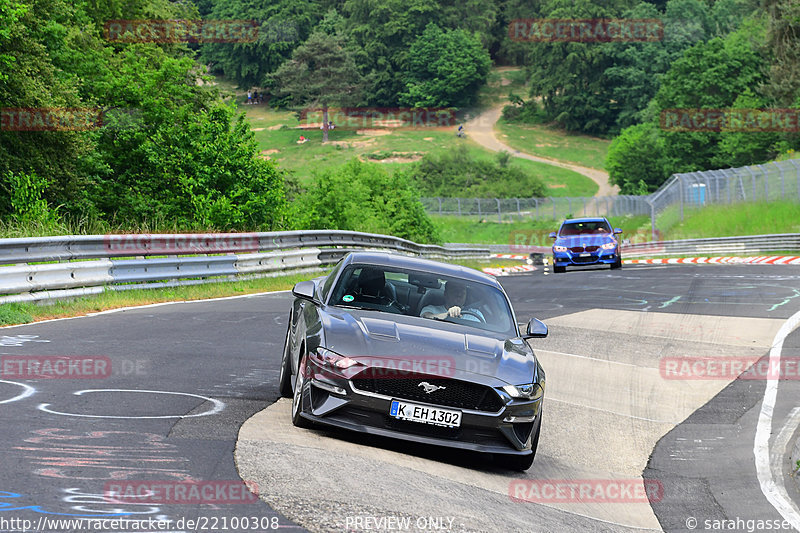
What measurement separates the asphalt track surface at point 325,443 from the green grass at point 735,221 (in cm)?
3599

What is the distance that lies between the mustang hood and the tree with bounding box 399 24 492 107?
6180 inches

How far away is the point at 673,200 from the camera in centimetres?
6009

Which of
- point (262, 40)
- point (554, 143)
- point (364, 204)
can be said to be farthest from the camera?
point (262, 40)

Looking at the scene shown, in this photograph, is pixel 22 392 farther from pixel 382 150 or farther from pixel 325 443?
pixel 382 150

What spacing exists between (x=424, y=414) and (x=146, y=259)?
1185cm

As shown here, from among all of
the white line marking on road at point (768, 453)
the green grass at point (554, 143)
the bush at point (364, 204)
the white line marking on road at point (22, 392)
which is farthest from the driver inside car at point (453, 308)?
the green grass at point (554, 143)

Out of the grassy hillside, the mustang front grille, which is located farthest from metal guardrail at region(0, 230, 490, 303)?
the grassy hillside

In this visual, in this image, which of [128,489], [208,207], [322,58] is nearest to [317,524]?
[128,489]

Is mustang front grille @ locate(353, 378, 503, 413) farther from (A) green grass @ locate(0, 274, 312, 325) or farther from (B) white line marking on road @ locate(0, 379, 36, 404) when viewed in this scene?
(A) green grass @ locate(0, 274, 312, 325)

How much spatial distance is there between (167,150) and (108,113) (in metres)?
2.16

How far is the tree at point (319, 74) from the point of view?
152 m

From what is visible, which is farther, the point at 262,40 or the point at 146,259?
the point at 262,40

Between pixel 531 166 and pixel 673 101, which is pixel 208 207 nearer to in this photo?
pixel 673 101

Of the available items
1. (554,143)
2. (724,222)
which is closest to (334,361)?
(724,222)
